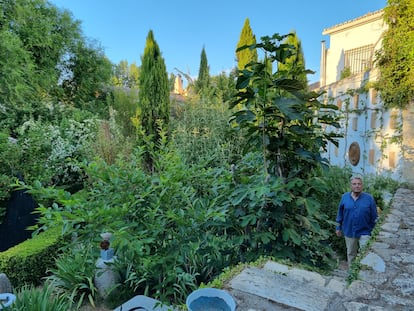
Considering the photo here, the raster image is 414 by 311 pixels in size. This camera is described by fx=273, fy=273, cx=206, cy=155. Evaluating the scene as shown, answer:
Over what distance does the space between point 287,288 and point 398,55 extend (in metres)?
5.28

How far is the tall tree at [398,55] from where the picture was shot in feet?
15.8

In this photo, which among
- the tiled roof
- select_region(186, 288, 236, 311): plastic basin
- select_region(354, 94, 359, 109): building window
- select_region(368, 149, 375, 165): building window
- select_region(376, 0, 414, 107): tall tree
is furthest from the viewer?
the tiled roof

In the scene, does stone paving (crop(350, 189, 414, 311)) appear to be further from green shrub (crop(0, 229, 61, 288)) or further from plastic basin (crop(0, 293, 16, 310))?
green shrub (crop(0, 229, 61, 288))

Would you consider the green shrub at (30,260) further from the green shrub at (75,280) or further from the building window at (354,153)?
the building window at (354,153)

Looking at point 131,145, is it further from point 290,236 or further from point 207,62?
point 207,62

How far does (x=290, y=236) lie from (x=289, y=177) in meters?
0.43

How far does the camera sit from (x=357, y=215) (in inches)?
127

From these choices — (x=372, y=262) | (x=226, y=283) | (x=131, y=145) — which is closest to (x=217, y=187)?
(x=226, y=283)

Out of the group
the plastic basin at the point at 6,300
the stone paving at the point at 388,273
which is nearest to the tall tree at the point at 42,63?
the plastic basin at the point at 6,300

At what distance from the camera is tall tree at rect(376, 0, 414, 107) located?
189 inches

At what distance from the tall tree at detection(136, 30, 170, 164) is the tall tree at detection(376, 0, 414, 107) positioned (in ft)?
15.3

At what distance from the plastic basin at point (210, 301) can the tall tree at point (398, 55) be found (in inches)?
210

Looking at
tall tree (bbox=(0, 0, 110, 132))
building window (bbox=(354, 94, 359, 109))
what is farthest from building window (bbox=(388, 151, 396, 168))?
tall tree (bbox=(0, 0, 110, 132))

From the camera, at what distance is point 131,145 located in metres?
Answer: 6.33
